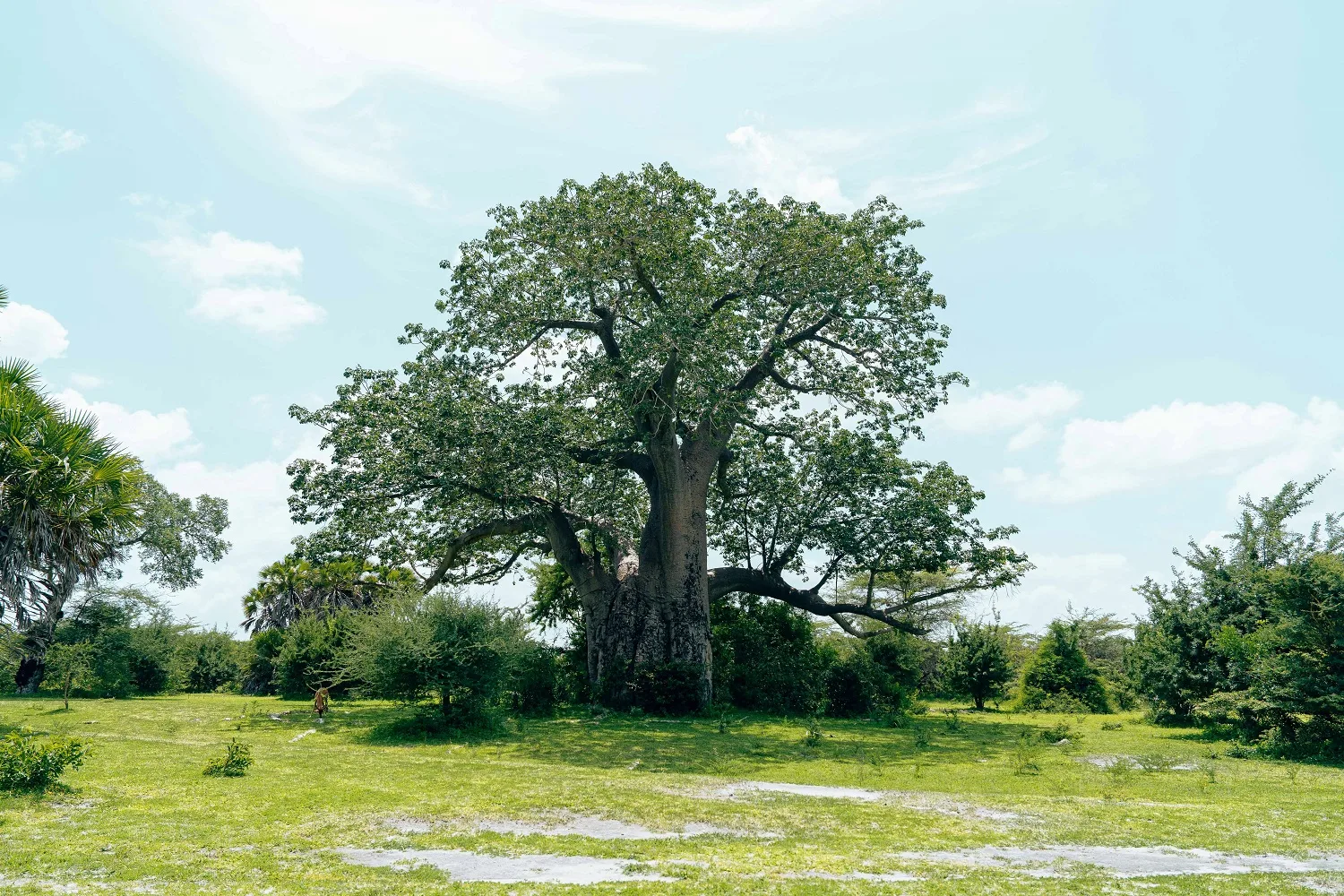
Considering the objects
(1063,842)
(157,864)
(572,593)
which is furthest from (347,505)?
(1063,842)

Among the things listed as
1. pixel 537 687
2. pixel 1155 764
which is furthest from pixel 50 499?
pixel 1155 764

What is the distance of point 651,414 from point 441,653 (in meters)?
7.52

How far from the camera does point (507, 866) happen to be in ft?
19.4

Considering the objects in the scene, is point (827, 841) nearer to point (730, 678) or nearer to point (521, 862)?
point (521, 862)

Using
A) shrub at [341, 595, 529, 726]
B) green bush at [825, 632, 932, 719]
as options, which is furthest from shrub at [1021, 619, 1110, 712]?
shrub at [341, 595, 529, 726]

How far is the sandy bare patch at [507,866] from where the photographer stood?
5.59 meters

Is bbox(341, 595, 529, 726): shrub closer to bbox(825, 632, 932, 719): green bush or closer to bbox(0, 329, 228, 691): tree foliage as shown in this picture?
bbox(0, 329, 228, 691): tree foliage

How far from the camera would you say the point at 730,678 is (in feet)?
73.5

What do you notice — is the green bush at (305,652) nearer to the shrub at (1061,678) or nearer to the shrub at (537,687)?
the shrub at (537,687)

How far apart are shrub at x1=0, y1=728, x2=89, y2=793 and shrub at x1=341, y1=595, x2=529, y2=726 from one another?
6.05 metres

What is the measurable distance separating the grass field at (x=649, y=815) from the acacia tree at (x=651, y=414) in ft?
20.2

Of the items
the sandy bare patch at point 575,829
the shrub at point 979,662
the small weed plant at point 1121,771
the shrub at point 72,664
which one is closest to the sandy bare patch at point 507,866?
the sandy bare patch at point 575,829

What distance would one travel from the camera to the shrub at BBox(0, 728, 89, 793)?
7953mm

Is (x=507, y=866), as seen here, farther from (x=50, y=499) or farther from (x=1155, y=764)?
(x=50, y=499)
